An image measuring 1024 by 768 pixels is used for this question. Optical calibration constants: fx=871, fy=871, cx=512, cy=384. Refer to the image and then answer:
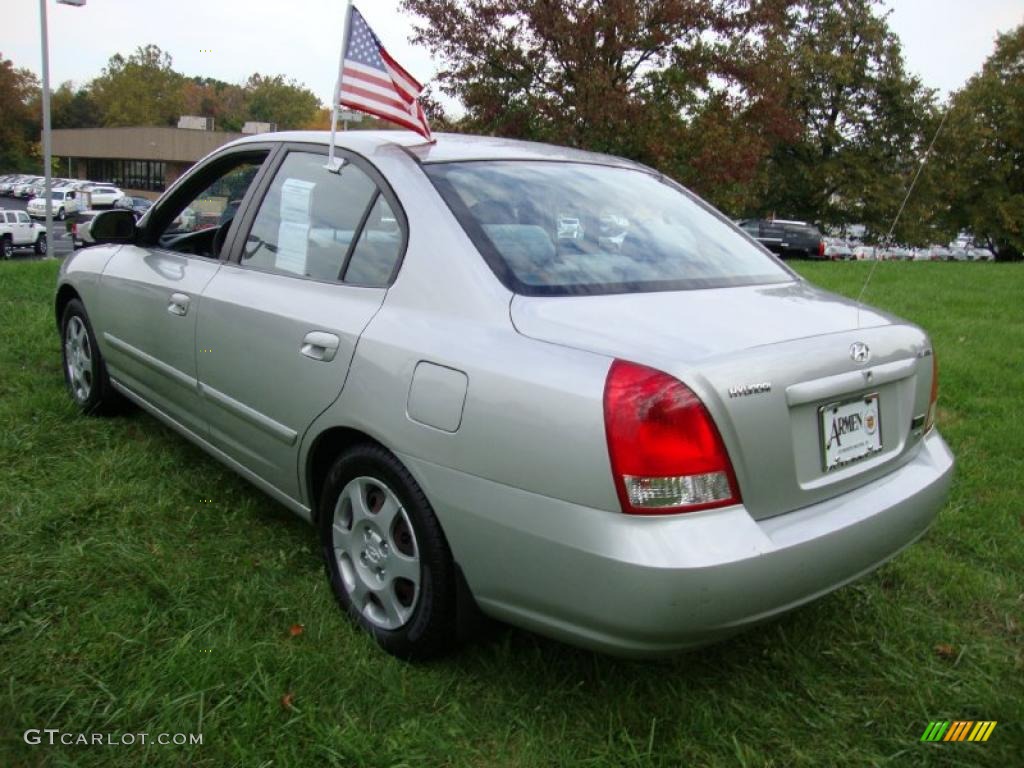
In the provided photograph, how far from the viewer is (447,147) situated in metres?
2.98

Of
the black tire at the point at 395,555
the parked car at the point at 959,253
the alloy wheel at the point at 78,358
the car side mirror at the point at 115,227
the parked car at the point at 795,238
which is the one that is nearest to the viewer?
the black tire at the point at 395,555

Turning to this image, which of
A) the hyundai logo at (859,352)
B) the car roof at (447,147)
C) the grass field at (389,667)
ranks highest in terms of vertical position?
the car roof at (447,147)

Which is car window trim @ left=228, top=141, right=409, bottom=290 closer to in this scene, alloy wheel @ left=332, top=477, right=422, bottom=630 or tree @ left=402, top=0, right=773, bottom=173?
alloy wheel @ left=332, top=477, right=422, bottom=630

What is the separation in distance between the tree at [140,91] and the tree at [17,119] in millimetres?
5920

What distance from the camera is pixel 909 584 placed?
10.1 ft

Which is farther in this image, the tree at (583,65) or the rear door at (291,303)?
the tree at (583,65)

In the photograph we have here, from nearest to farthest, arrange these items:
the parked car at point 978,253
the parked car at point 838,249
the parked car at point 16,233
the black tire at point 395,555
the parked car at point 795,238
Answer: the black tire at point 395,555 < the parked car at point 16,233 < the parked car at point 795,238 < the parked car at point 838,249 < the parked car at point 978,253

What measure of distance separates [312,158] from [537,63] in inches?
561

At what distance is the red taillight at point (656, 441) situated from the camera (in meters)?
1.93

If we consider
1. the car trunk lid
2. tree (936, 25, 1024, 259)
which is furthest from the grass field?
tree (936, 25, 1024, 259)

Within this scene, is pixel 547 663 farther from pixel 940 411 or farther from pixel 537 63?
pixel 537 63

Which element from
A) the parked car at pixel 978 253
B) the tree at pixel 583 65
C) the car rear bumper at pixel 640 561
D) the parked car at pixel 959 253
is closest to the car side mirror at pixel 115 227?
the car rear bumper at pixel 640 561

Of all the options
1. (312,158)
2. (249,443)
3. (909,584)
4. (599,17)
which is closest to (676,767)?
(909,584)

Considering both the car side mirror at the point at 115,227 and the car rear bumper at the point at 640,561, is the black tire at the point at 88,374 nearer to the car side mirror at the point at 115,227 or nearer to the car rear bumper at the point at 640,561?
the car side mirror at the point at 115,227
